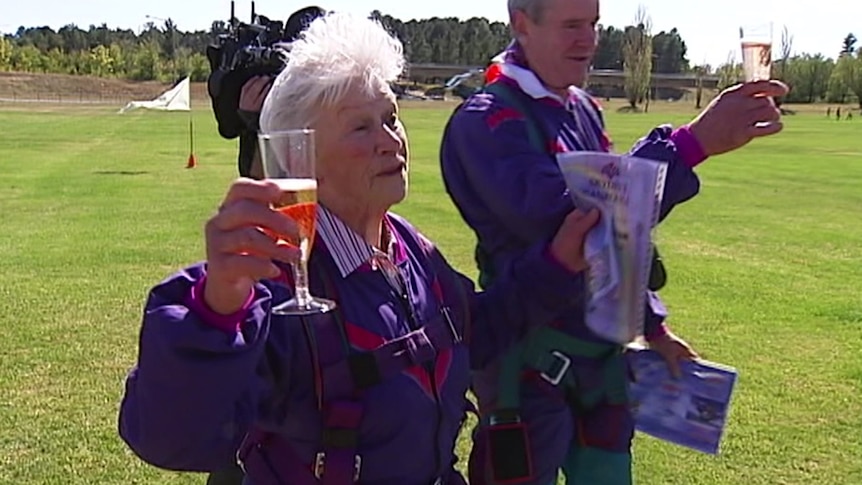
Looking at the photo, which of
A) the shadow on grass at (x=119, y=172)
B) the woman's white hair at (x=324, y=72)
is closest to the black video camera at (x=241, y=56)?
the woman's white hair at (x=324, y=72)

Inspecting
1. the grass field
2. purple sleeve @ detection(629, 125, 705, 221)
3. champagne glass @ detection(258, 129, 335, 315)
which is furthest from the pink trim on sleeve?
the grass field

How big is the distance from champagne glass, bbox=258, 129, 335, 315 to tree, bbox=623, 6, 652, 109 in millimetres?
96409

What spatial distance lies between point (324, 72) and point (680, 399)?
188cm

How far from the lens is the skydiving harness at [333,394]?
2348 millimetres

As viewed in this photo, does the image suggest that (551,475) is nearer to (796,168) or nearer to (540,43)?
(540,43)

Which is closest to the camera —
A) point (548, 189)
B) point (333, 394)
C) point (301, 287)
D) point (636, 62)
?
point (301, 287)

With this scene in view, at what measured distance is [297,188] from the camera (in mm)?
1927

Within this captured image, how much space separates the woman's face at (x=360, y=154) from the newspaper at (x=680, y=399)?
140cm

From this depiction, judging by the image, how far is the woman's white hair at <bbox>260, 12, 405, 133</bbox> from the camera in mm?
2461

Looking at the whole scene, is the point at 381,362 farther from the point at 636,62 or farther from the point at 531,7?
the point at 636,62

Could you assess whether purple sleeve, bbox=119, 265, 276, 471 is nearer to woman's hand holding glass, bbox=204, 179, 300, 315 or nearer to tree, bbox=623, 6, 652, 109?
woman's hand holding glass, bbox=204, 179, 300, 315

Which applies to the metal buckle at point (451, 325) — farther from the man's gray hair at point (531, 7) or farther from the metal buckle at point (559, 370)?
the man's gray hair at point (531, 7)

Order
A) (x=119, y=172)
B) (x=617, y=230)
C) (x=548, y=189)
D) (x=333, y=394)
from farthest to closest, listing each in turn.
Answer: (x=119, y=172)
(x=548, y=189)
(x=617, y=230)
(x=333, y=394)

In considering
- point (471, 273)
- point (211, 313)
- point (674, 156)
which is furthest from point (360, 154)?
point (471, 273)
